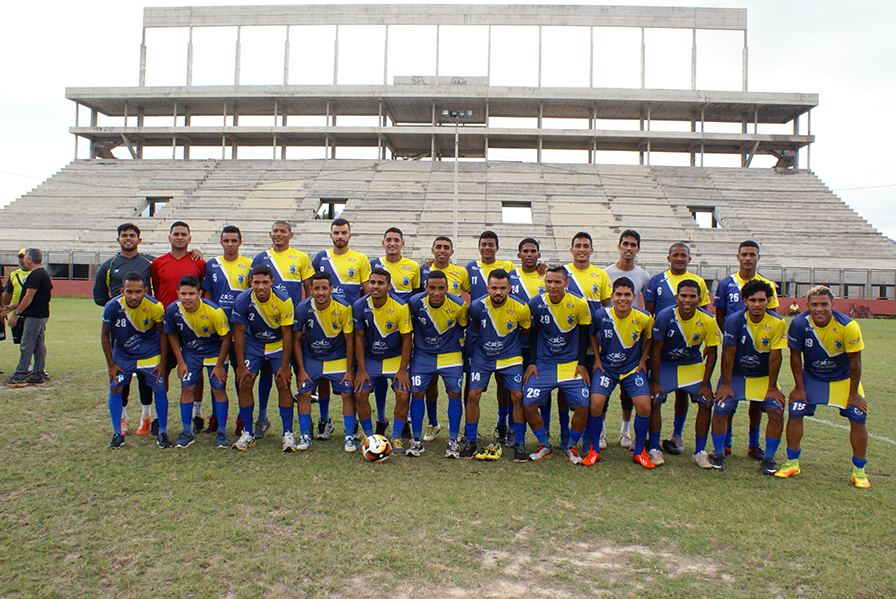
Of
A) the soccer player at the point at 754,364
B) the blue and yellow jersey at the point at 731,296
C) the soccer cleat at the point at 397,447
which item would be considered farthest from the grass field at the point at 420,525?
the blue and yellow jersey at the point at 731,296

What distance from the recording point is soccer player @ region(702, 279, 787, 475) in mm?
4902

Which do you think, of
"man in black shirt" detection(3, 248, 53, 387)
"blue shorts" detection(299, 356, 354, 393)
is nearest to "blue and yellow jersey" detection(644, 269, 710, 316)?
"blue shorts" detection(299, 356, 354, 393)

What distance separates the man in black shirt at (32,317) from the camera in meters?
7.79

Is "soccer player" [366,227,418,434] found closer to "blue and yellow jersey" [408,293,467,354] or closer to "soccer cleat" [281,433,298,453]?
"blue and yellow jersey" [408,293,467,354]

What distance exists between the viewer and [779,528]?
3.67 metres

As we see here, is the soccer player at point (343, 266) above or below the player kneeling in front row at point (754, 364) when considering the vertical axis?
above

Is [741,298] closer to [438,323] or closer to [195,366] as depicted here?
[438,323]

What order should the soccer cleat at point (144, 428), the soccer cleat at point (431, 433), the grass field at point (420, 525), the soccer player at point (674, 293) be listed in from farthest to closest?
the soccer cleat at point (431, 433)
the soccer cleat at point (144, 428)
the soccer player at point (674, 293)
the grass field at point (420, 525)

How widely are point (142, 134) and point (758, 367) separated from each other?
38.8 m

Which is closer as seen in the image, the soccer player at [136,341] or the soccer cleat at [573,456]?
the soccer cleat at [573,456]

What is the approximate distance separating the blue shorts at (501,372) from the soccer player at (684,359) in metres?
1.25

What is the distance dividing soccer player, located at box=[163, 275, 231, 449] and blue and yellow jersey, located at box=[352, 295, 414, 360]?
1.35m

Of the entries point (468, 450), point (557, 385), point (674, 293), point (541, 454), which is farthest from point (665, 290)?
point (468, 450)

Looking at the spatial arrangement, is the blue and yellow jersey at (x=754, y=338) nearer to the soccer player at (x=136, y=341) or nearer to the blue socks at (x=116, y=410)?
the soccer player at (x=136, y=341)
